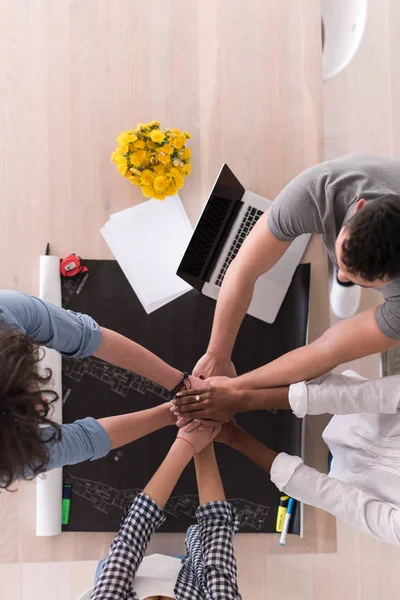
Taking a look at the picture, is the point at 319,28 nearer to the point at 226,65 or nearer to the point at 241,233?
the point at 226,65

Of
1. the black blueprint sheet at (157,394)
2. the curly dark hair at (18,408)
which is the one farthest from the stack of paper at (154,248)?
the curly dark hair at (18,408)

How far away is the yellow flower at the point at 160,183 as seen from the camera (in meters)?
Answer: 1.21

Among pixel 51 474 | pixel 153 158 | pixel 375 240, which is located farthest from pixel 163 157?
pixel 51 474

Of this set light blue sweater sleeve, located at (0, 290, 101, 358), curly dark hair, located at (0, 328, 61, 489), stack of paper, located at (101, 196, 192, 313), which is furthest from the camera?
stack of paper, located at (101, 196, 192, 313)

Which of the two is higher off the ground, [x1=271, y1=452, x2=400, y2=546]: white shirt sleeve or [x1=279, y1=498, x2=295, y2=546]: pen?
[x1=271, y1=452, x2=400, y2=546]: white shirt sleeve

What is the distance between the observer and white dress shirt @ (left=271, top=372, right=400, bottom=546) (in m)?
1.06

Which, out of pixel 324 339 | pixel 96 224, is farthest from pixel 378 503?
pixel 96 224

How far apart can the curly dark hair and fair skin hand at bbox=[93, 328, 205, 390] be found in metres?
0.27

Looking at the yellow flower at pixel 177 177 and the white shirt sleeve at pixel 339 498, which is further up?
the yellow flower at pixel 177 177

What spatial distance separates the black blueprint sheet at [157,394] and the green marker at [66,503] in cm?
1

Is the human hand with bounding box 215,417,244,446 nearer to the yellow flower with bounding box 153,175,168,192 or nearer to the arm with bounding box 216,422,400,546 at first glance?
the arm with bounding box 216,422,400,546

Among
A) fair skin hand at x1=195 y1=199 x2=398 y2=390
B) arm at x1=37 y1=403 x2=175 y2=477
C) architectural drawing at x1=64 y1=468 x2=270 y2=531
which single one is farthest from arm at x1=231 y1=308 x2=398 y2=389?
architectural drawing at x1=64 y1=468 x2=270 y2=531

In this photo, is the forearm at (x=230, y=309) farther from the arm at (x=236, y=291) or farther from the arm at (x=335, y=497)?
the arm at (x=335, y=497)

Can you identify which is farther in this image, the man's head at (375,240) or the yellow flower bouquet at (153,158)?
the yellow flower bouquet at (153,158)
